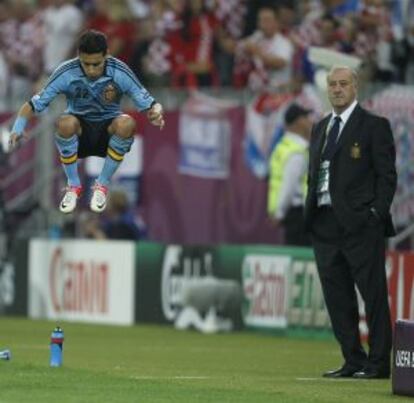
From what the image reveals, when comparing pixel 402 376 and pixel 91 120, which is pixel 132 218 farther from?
pixel 402 376

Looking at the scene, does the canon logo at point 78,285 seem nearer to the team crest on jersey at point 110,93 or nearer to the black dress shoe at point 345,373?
the team crest on jersey at point 110,93

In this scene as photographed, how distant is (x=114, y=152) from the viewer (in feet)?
46.5

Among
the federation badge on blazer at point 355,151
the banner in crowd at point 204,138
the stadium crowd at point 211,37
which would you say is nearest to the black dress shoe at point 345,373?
the federation badge on blazer at point 355,151

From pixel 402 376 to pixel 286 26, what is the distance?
10307mm

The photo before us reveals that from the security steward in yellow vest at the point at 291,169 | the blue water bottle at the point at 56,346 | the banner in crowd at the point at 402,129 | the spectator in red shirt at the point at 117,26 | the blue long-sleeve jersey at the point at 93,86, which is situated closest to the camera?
the blue water bottle at the point at 56,346

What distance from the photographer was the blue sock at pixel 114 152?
14023 millimetres

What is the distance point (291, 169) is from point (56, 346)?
6.25 meters

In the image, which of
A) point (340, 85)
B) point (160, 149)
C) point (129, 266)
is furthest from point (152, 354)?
point (160, 149)

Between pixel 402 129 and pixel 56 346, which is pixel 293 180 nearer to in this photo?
pixel 402 129

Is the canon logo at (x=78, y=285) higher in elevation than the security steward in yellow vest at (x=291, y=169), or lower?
lower

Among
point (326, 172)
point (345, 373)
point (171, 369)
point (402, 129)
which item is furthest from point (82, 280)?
point (345, 373)

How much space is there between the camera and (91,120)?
14.0 metres

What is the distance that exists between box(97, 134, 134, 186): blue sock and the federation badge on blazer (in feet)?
6.34

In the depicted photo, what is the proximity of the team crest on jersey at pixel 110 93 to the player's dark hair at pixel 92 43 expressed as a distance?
37 centimetres
